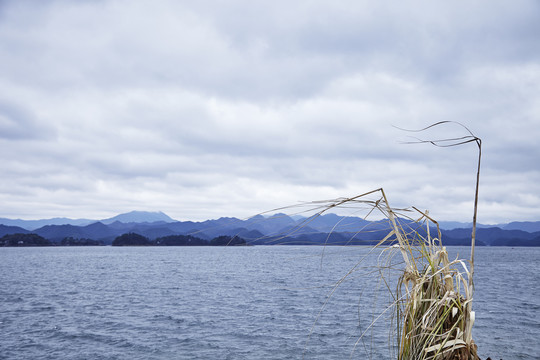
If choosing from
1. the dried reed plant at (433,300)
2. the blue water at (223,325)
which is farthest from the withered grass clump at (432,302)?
the blue water at (223,325)

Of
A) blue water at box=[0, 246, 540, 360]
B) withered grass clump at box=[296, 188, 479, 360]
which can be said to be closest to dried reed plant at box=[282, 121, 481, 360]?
withered grass clump at box=[296, 188, 479, 360]

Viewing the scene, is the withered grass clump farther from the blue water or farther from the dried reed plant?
the blue water

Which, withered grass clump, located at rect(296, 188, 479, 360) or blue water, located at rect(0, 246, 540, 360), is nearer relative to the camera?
withered grass clump, located at rect(296, 188, 479, 360)

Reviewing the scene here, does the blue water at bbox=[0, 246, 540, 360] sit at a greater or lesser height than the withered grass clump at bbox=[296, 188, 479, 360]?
lesser

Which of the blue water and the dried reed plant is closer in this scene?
the dried reed plant

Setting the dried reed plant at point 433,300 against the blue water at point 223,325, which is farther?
the blue water at point 223,325

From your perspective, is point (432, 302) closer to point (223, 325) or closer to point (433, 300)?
point (433, 300)

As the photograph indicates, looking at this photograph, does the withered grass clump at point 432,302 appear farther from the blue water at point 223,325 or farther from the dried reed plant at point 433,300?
the blue water at point 223,325

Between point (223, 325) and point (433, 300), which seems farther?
point (223, 325)

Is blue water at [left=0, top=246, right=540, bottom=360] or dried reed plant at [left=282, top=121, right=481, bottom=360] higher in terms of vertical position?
dried reed plant at [left=282, top=121, right=481, bottom=360]

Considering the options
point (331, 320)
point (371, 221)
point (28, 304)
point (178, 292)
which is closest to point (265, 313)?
point (331, 320)

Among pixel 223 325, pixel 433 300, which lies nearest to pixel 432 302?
pixel 433 300

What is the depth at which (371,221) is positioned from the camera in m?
2.49

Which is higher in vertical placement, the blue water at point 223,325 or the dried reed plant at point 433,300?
the dried reed plant at point 433,300
